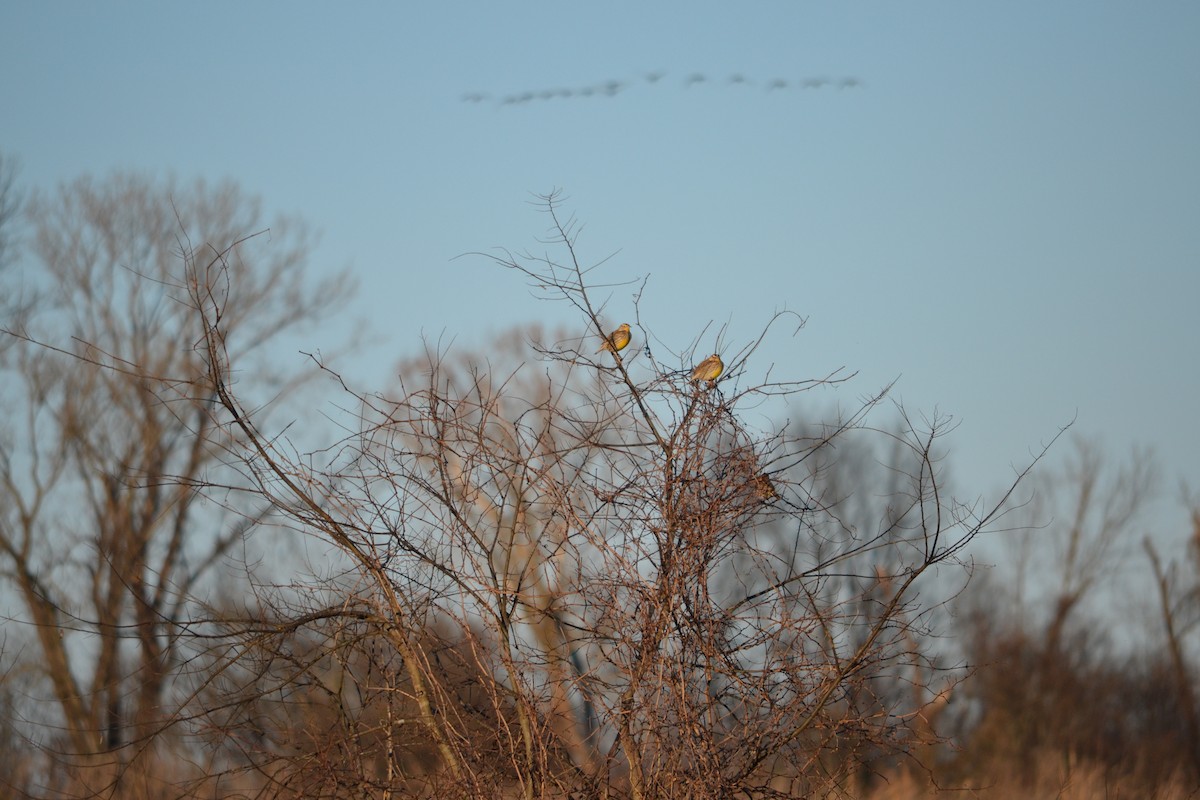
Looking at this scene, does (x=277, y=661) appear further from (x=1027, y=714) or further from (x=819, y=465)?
(x=1027, y=714)

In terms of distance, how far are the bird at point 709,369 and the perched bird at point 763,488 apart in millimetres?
511

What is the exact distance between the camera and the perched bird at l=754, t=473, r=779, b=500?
5461 millimetres

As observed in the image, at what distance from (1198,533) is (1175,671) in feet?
12.9

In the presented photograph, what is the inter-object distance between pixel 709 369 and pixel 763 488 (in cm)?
59

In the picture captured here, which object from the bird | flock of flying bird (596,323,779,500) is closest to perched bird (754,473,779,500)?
flock of flying bird (596,323,779,500)

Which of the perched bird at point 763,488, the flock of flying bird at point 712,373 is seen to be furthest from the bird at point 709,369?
the perched bird at point 763,488

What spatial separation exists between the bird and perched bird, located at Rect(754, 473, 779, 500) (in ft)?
1.68

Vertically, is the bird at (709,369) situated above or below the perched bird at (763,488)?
above

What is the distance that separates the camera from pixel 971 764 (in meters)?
24.2

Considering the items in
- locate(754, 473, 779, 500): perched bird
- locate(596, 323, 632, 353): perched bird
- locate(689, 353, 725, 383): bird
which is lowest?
locate(754, 473, 779, 500): perched bird

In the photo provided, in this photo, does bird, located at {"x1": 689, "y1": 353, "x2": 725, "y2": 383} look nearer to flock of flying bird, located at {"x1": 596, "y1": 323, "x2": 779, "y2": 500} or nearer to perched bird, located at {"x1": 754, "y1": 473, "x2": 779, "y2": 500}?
flock of flying bird, located at {"x1": 596, "y1": 323, "x2": 779, "y2": 500}

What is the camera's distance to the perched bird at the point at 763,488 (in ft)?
17.9

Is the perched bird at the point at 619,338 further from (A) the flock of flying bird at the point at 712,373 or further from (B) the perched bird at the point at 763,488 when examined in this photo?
(B) the perched bird at the point at 763,488

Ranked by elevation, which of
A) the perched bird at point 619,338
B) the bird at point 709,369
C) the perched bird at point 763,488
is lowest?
the perched bird at point 763,488
